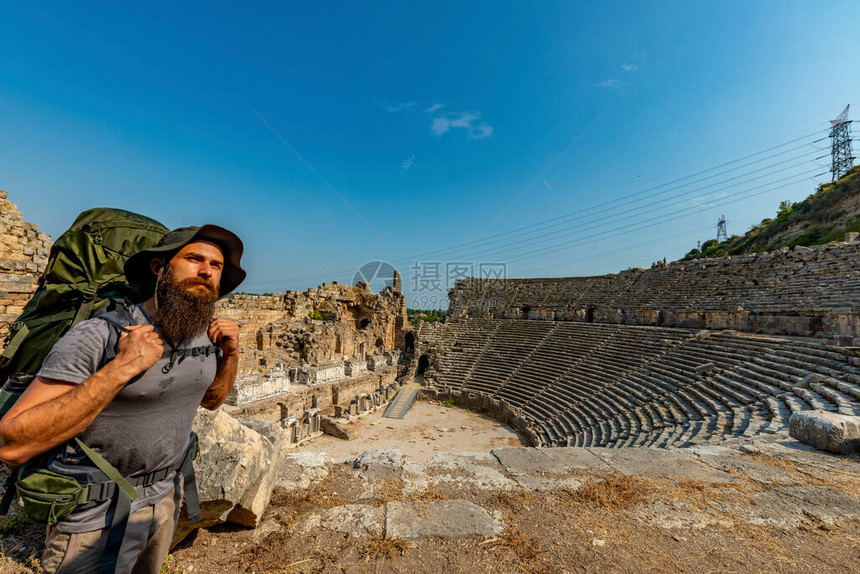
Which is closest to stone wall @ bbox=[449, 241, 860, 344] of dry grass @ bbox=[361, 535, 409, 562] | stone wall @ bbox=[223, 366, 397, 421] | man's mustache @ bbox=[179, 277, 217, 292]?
stone wall @ bbox=[223, 366, 397, 421]

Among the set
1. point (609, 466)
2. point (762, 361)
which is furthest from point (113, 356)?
point (762, 361)

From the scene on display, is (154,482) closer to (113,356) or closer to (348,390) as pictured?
(113,356)

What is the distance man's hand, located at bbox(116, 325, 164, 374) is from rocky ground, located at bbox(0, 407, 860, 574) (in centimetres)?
129

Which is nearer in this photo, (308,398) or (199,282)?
(199,282)

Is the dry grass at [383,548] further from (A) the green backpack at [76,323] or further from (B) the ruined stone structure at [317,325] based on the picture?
(B) the ruined stone structure at [317,325]

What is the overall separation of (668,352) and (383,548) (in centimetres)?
1326

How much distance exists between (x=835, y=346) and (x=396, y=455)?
1025 cm

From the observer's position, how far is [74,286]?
5.10ft

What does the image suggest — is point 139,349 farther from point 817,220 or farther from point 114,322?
point 817,220

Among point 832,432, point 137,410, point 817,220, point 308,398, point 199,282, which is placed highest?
point 817,220

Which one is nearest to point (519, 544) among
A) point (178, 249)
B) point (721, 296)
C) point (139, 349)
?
point (139, 349)

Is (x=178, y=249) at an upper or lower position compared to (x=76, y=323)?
upper

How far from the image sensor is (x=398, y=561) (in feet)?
6.30

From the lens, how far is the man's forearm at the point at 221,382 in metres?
1.77
